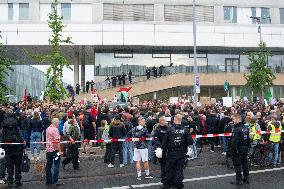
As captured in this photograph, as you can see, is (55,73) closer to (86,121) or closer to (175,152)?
(86,121)

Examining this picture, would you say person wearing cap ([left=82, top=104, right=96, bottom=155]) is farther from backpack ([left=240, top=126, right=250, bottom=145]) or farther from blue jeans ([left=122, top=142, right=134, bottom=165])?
backpack ([left=240, top=126, right=250, bottom=145])

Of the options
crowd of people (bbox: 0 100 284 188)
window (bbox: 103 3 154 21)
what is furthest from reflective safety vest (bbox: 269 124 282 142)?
window (bbox: 103 3 154 21)

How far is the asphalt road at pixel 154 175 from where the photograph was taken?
11734 millimetres

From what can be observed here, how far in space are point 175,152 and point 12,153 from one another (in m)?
4.82

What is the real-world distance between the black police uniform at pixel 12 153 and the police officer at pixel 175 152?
172 inches

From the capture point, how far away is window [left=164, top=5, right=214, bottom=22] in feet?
153

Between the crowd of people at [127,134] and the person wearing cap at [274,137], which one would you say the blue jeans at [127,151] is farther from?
the person wearing cap at [274,137]

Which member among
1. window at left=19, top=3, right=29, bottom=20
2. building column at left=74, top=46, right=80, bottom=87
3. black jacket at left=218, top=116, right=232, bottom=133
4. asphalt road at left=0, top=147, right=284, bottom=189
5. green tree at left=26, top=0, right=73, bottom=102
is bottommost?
asphalt road at left=0, top=147, right=284, bottom=189

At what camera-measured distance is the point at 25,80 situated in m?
90.5

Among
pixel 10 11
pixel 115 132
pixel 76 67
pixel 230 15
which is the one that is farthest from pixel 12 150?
pixel 230 15

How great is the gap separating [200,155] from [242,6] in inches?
1390

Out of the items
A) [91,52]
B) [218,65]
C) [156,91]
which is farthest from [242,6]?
[91,52]

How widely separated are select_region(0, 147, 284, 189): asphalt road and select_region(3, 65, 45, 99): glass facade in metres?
60.5

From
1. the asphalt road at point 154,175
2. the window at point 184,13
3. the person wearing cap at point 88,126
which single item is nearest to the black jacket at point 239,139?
the asphalt road at point 154,175
